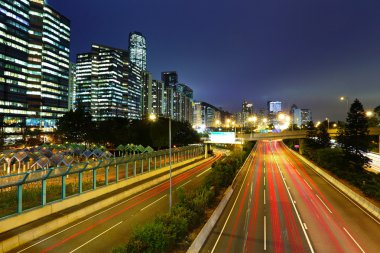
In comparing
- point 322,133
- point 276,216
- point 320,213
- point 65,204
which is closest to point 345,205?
point 320,213

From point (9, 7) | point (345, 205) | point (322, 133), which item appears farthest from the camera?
point (9, 7)

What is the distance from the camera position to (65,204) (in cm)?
2264

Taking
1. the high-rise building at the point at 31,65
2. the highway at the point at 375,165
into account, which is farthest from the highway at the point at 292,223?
the high-rise building at the point at 31,65

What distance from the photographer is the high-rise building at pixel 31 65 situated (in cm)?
11581

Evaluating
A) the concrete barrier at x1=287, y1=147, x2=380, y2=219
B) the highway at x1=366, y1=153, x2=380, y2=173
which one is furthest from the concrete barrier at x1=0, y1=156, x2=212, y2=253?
the highway at x1=366, y1=153, x2=380, y2=173

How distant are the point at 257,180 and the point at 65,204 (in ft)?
90.8

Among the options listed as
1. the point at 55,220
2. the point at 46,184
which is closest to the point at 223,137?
the point at 46,184

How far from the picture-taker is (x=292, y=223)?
21016 millimetres

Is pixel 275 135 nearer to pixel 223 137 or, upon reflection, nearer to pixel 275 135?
pixel 275 135

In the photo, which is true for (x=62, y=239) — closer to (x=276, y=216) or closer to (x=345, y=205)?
(x=276, y=216)

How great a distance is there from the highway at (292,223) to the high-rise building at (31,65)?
393 feet

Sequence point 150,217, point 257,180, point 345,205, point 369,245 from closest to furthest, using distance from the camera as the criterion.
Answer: point 369,245 < point 150,217 < point 345,205 < point 257,180

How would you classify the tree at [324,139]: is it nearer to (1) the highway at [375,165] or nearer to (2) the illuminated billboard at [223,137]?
(1) the highway at [375,165]

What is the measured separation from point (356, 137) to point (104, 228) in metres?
44.2
